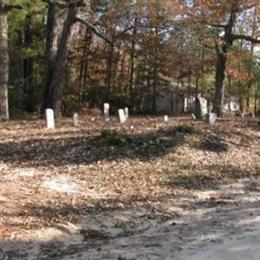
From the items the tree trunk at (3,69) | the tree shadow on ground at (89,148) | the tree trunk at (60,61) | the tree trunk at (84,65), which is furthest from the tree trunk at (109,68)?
the tree shadow on ground at (89,148)

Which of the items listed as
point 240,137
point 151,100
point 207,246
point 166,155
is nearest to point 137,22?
point 151,100

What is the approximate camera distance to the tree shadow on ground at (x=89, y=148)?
13.3 metres

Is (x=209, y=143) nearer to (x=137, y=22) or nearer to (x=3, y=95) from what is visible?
(x=3, y=95)

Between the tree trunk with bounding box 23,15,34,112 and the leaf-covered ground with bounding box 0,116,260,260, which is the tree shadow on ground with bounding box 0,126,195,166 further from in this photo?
the tree trunk with bounding box 23,15,34,112

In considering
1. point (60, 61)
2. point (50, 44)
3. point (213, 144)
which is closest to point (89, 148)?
point (213, 144)

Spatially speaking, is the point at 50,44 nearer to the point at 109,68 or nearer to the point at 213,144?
the point at 213,144

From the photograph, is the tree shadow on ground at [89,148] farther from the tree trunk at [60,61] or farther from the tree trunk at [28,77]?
the tree trunk at [28,77]

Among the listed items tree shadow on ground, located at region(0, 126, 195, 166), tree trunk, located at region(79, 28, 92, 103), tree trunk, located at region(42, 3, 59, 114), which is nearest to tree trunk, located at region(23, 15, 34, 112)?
tree trunk, located at region(79, 28, 92, 103)

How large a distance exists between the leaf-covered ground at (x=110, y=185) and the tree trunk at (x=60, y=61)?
22.9 ft

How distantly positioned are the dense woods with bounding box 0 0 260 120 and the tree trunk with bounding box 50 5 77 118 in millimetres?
39

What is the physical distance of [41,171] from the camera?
1213 centimetres

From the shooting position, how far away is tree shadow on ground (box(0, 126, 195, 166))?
13281 mm

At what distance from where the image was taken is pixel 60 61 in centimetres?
2486

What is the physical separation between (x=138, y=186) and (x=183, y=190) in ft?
2.71
